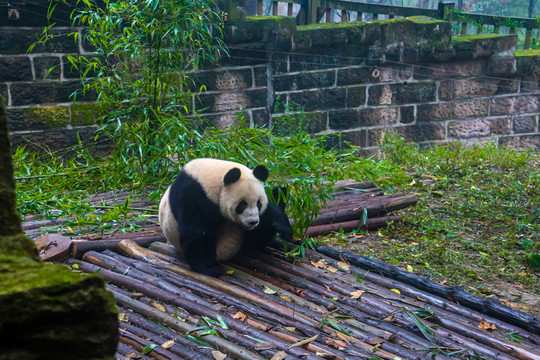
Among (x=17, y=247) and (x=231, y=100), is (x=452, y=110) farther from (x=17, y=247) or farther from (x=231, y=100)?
(x=17, y=247)

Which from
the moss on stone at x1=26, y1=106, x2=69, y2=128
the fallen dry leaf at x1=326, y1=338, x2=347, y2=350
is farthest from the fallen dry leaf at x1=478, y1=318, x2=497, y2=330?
the moss on stone at x1=26, y1=106, x2=69, y2=128

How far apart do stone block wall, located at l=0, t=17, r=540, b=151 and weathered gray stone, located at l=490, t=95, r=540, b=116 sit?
0.05ft

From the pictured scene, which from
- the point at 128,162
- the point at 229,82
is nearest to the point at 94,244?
the point at 128,162

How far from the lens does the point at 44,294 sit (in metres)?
1.23

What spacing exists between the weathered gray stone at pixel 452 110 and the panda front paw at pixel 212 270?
225 inches

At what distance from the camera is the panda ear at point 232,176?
11.7ft

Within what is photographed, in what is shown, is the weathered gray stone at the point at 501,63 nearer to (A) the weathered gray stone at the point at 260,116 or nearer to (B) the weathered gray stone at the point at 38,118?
(A) the weathered gray stone at the point at 260,116

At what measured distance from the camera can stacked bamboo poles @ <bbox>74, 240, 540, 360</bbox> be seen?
2.90 meters

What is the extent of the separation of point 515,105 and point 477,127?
720 mm

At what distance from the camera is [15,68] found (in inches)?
260

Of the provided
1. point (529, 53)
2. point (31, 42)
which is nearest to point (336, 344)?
point (31, 42)

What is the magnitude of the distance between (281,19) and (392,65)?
1.91 meters

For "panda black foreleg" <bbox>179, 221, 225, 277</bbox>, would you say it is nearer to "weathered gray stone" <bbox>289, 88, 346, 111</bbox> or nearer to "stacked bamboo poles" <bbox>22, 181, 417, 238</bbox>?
"stacked bamboo poles" <bbox>22, 181, 417, 238</bbox>

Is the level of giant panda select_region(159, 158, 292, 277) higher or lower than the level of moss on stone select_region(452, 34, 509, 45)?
lower
